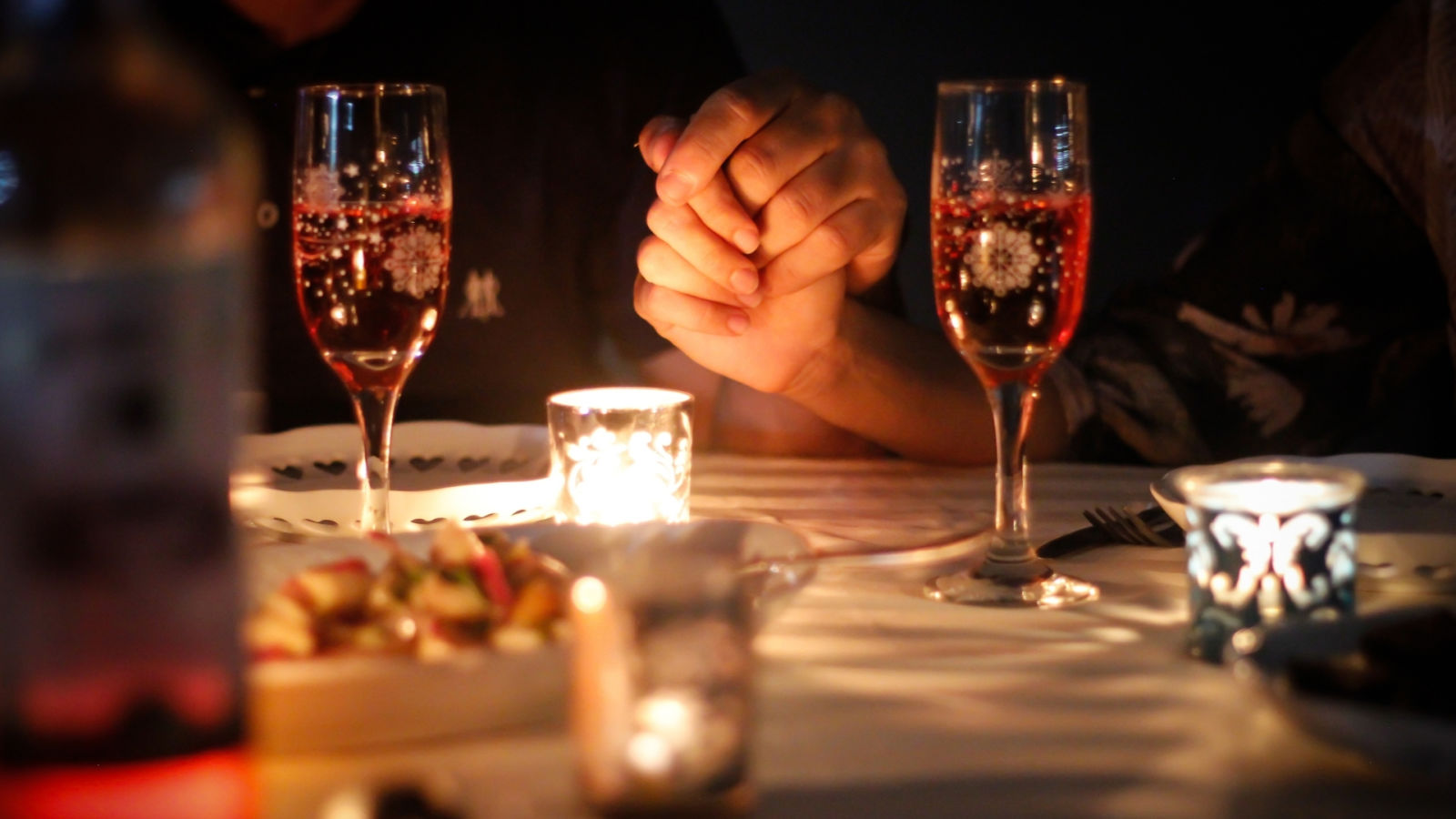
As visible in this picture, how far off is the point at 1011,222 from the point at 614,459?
1.02 ft

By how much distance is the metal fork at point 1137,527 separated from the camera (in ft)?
3.22

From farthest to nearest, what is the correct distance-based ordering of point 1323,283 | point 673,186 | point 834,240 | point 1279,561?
1. point 1323,283
2. point 834,240
3. point 673,186
4. point 1279,561

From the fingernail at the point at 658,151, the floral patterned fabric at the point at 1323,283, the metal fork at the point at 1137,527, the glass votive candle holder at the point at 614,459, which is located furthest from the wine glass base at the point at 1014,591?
the floral patterned fabric at the point at 1323,283

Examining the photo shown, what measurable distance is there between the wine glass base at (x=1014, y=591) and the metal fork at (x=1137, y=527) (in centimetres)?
10

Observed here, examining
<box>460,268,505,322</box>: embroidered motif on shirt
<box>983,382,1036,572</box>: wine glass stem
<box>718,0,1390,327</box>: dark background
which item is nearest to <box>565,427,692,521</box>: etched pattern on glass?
<box>983,382,1036,572</box>: wine glass stem

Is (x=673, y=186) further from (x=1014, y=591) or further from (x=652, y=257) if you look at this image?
(x=1014, y=591)

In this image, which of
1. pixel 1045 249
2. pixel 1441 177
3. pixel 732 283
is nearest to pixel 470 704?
pixel 1045 249

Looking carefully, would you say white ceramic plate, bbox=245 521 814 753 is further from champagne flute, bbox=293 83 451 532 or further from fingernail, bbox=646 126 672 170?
fingernail, bbox=646 126 672 170

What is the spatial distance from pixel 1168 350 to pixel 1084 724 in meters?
1.15

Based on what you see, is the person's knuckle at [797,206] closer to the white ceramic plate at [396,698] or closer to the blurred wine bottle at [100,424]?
the white ceramic plate at [396,698]

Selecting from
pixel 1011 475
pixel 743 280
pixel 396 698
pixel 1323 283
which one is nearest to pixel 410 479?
pixel 743 280

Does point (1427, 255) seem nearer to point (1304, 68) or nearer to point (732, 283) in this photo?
point (1304, 68)

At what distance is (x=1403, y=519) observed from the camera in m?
0.96

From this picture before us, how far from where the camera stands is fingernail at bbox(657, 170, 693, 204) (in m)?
1.12
